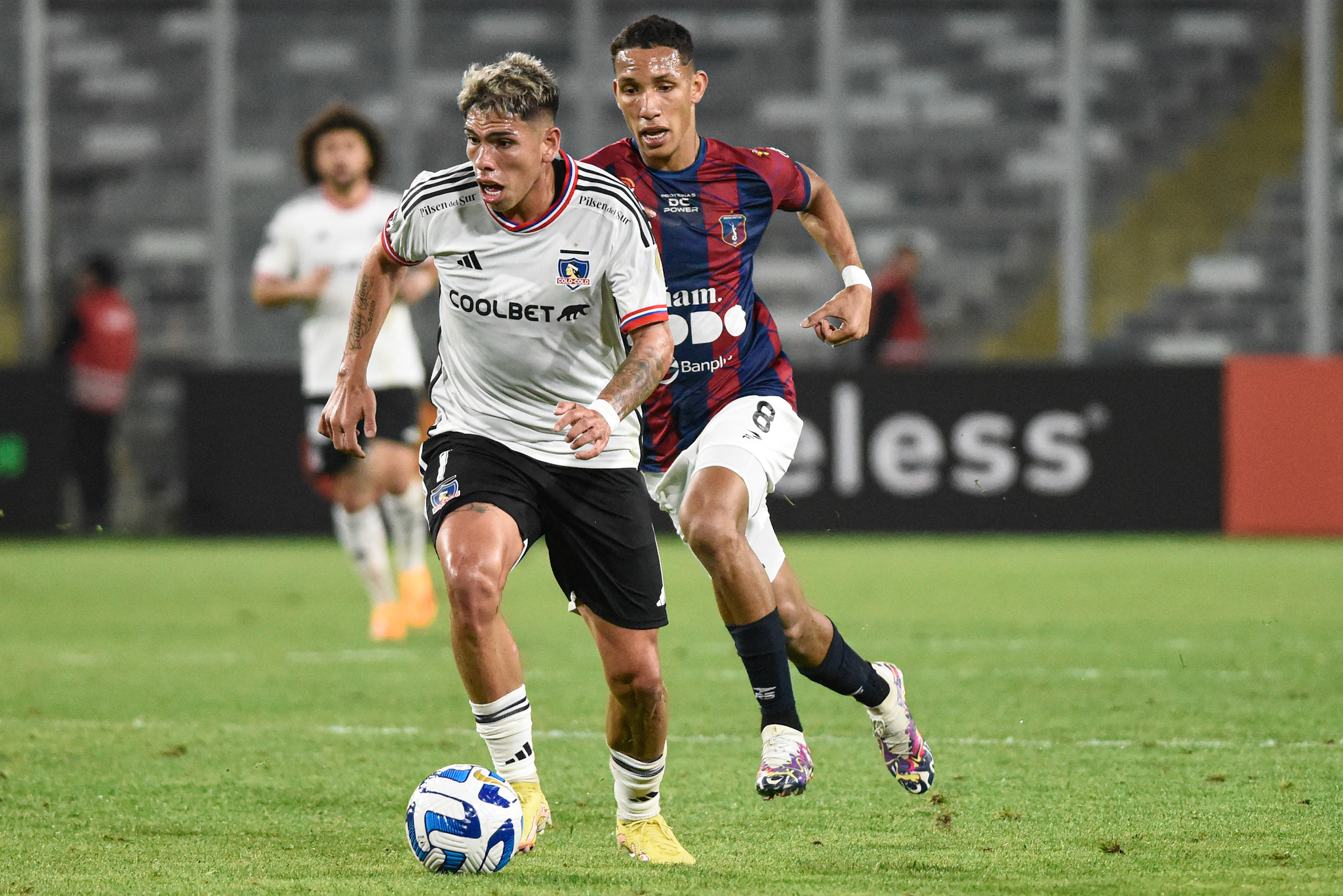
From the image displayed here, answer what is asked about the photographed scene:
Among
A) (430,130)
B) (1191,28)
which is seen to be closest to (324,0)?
(430,130)

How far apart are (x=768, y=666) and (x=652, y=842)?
0.73 metres

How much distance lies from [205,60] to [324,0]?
1510 millimetres

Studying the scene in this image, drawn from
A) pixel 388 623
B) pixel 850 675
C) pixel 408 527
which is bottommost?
pixel 388 623

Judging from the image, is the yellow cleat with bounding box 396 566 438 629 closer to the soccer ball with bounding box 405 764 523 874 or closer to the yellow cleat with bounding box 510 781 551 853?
the yellow cleat with bounding box 510 781 551 853

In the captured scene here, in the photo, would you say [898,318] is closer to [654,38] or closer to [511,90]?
[654,38]

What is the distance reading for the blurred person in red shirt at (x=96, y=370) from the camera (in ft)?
48.0

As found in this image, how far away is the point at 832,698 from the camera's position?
706 centimetres

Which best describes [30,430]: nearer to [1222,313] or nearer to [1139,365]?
[1139,365]

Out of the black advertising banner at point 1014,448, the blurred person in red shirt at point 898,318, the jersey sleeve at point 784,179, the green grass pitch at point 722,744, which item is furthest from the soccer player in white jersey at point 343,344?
the blurred person in red shirt at point 898,318

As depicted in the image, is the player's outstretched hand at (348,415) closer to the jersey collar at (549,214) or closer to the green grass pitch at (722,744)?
the jersey collar at (549,214)

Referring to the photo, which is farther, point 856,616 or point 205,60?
point 205,60

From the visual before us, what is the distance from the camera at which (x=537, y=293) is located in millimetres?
4559

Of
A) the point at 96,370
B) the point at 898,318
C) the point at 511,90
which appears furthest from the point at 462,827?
the point at 898,318

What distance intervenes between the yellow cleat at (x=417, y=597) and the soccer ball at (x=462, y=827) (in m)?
4.68
